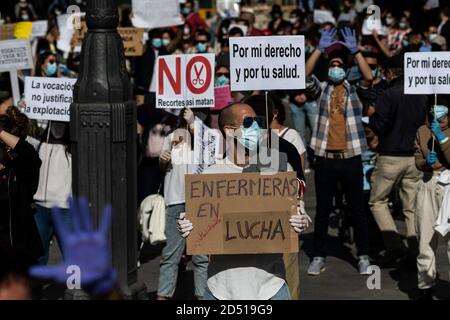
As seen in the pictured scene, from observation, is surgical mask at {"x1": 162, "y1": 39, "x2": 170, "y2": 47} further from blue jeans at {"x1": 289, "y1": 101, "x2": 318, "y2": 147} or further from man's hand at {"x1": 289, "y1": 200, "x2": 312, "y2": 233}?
man's hand at {"x1": 289, "y1": 200, "x2": 312, "y2": 233}

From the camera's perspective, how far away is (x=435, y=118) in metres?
8.57

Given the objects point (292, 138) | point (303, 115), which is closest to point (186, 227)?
point (292, 138)

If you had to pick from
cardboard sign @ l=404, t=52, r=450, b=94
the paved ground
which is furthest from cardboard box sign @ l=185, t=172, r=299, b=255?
cardboard sign @ l=404, t=52, r=450, b=94

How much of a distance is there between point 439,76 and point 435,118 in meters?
0.47

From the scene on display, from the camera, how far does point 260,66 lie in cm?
827

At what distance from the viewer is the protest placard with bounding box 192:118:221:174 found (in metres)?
8.07

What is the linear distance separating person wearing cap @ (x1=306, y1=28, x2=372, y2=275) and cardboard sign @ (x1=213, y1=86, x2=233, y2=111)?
0.73 meters

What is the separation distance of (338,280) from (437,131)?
1716mm

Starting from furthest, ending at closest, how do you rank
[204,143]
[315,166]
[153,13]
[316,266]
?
[153,13]
[315,166]
[316,266]
[204,143]

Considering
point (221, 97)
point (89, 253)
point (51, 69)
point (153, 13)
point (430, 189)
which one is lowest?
point (430, 189)

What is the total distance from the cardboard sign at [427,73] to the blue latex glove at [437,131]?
32 centimetres

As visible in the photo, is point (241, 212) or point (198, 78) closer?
point (241, 212)

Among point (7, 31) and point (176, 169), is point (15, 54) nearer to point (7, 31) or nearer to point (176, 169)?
point (7, 31)
